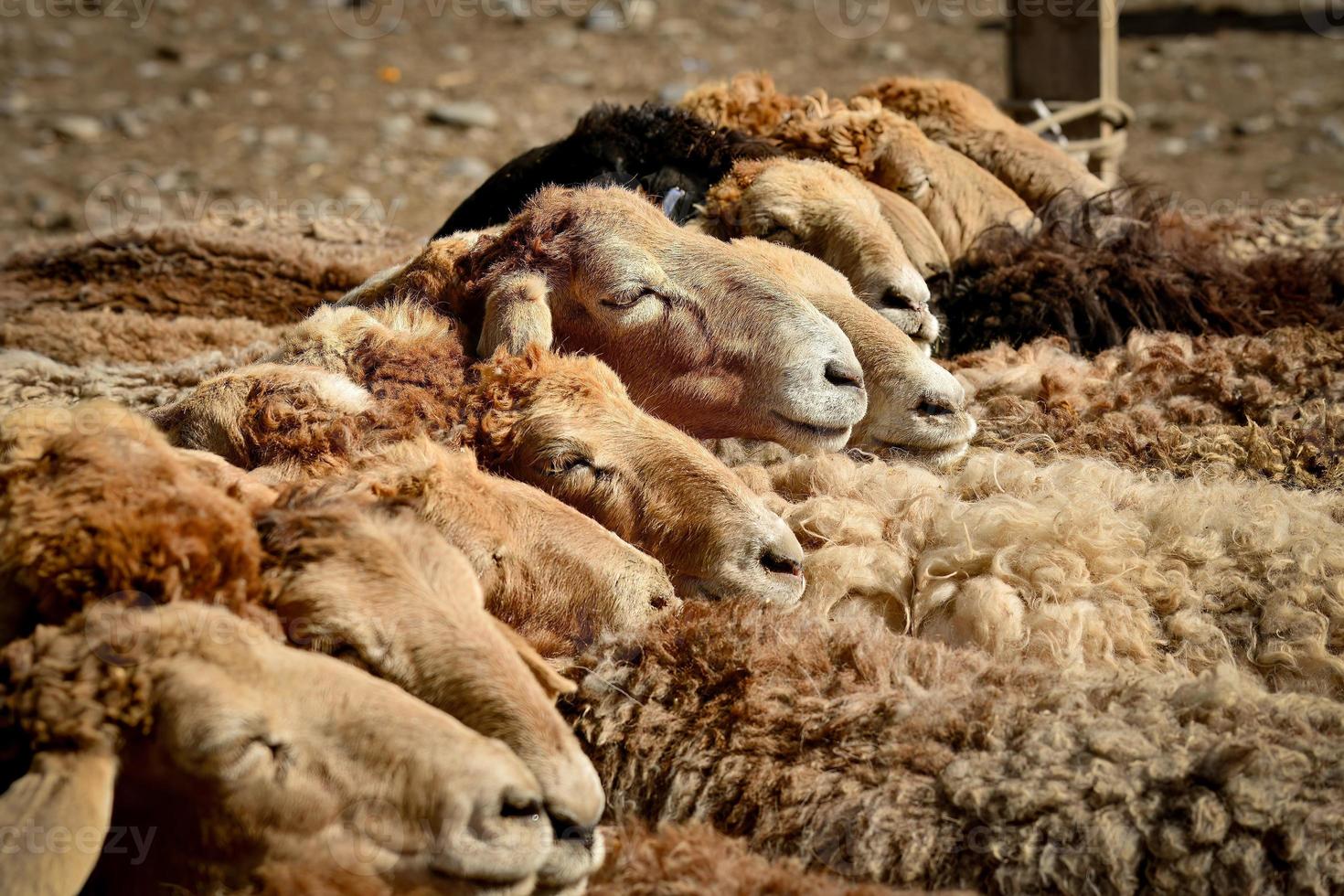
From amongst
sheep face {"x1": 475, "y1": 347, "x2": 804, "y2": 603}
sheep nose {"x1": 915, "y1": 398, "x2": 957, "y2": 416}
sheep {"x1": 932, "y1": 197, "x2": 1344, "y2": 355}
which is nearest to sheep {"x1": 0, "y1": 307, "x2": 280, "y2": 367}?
sheep face {"x1": 475, "y1": 347, "x2": 804, "y2": 603}

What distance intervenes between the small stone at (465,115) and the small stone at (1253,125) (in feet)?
24.6

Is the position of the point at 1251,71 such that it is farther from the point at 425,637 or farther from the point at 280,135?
the point at 425,637

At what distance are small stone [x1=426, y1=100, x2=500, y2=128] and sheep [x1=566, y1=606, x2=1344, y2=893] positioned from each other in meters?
10.5

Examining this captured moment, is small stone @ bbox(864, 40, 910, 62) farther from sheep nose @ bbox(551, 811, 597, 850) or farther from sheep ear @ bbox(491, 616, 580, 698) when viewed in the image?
sheep nose @ bbox(551, 811, 597, 850)

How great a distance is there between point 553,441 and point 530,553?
402 millimetres

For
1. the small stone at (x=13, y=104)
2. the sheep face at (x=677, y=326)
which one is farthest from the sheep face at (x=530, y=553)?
the small stone at (x=13, y=104)

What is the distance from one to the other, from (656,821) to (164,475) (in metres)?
1.27

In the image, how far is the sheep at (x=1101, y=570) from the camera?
11.0 ft

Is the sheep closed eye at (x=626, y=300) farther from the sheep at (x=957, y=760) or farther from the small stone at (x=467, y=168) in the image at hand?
the small stone at (x=467, y=168)

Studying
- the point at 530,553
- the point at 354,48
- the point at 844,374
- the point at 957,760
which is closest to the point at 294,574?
the point at 530,553

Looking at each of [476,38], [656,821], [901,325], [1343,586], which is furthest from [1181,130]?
[656,821]

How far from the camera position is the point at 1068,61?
8.20 m

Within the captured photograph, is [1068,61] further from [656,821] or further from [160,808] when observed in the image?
[160,808]

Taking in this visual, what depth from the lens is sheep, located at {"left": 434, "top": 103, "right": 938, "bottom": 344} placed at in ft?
16.5
